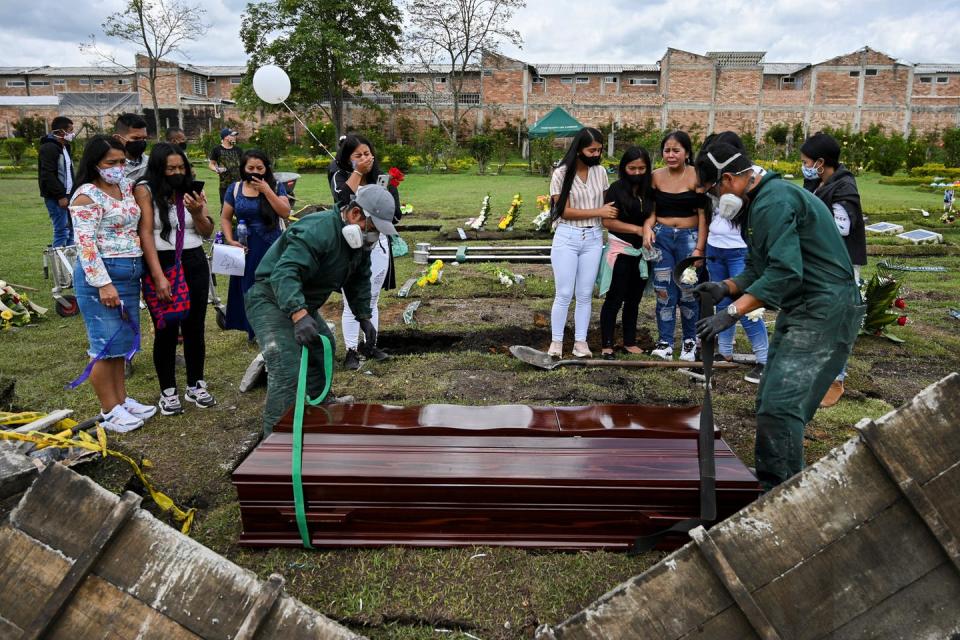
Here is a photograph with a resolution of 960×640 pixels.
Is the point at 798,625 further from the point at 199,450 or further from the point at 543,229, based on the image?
the point at 543,229

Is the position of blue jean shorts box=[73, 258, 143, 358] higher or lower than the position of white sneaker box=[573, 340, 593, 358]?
higher

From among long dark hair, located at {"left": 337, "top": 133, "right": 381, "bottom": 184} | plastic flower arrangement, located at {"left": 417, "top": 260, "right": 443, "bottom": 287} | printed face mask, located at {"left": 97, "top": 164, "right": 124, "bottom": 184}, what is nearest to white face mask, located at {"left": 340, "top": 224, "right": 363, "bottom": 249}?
printed face mask, located at {"left": 97, "top": 164, "right": 124, "bottom": 184}

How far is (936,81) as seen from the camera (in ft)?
128

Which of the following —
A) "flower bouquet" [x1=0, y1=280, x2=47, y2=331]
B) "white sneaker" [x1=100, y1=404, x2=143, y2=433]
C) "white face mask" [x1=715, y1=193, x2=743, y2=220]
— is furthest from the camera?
"flower bouquet" [x1=0, y1=280, x2=47, y2=331]

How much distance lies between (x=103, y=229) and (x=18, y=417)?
1.13 m

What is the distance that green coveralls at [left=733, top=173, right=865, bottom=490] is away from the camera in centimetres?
282

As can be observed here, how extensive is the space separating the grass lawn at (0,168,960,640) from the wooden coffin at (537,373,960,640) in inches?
34.0

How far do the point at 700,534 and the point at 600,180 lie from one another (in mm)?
3755

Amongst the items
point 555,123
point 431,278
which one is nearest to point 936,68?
point 555,123

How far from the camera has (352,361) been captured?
17.3ft

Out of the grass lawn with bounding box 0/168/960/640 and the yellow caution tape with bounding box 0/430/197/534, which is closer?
the grass lawn with bounding box 0/168/960/640

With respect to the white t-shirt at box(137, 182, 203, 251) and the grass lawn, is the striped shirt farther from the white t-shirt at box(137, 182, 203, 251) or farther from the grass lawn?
the white t-shirt at box(137, 182, 203, 251)

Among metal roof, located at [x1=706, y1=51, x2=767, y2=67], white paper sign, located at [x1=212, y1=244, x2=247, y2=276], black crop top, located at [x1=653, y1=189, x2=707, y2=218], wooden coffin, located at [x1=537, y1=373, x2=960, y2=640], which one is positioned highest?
metal roof, located at [x1=706, y1=51, x2=767, y2=67]

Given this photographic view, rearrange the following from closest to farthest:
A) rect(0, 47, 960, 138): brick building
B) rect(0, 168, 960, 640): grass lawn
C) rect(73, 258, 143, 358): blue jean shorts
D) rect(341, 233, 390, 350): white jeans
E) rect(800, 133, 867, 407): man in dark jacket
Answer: rect(0, 168, 960, 640): grass lawn
rect(73, 258, 143, 358): blue jean shorts
rect(800, 133, 867, 407): man in dark jacket
rect(341, 233, 390, 350): white jeans
rect(0, 47, 960, 138): brick building
